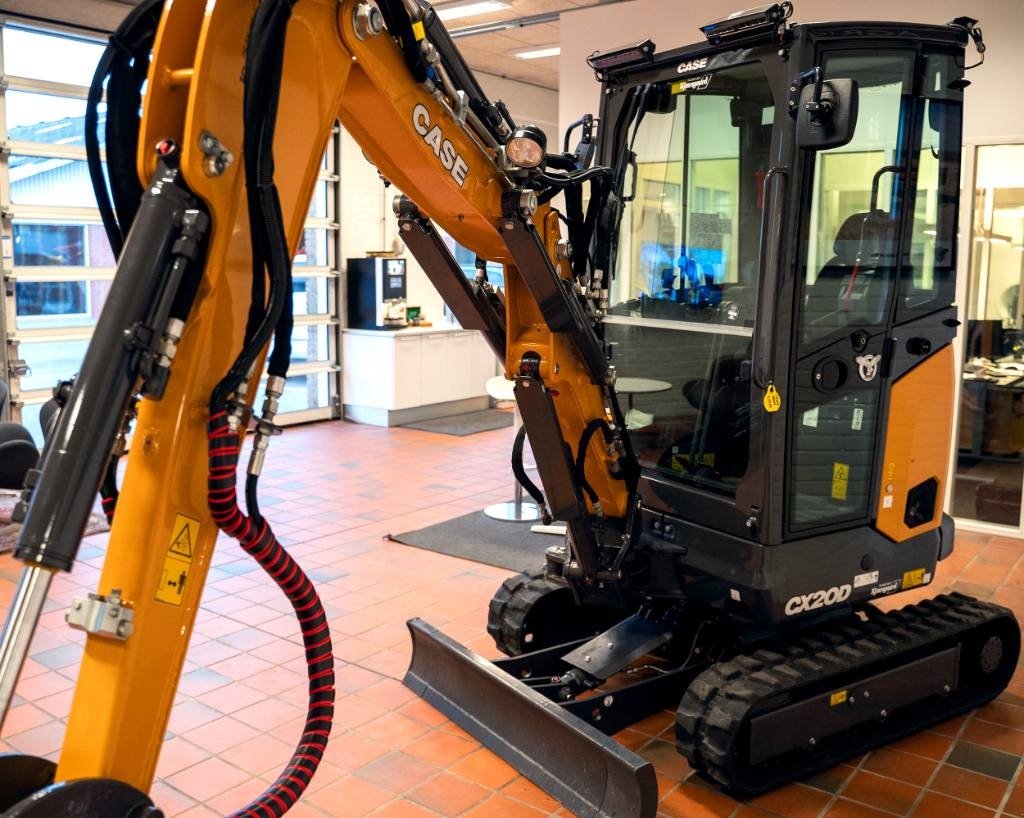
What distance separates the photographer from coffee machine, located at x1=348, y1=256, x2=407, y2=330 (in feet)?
33.6

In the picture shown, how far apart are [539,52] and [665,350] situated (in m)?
7.69

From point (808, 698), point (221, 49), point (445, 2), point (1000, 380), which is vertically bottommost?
point (808, 698)

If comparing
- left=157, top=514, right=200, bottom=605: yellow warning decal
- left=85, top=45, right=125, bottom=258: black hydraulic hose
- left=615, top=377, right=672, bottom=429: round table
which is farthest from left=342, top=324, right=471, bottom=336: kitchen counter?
left=157, top=514, right=200, bottom=605: yellow warning decal

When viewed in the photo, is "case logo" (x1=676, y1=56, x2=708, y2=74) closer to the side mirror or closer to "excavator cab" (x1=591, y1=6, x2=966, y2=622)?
"excavator cab" (x1=591, y1=6, x2=966, y2=622)

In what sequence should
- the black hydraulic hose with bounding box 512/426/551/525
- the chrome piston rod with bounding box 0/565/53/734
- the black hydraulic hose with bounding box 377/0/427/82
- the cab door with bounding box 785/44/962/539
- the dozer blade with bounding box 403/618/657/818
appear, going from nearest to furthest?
the chrome piston rod with bounding box 0/565/53/734 → the black hydraulic hose with bounding box 377/0/427/82 → the dozer blade with bounding box 403/618/657/818 → the cab door with bounding box 785/44/962/539 → the black hydraulic hose with bounding box 512/426/551/525

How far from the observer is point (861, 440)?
3605 mm

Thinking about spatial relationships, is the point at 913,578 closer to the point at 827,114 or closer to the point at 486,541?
the point at 827,114

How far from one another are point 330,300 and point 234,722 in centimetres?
714

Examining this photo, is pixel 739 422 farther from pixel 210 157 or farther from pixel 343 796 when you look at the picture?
pixel 210 157

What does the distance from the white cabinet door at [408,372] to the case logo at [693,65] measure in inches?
265

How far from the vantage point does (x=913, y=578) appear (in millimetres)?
3838

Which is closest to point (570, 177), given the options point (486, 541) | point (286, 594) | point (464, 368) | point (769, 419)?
point (769, 419)

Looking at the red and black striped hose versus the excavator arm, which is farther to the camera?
the red and black striped hose

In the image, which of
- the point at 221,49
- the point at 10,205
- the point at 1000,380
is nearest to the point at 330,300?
the point at 10,205
